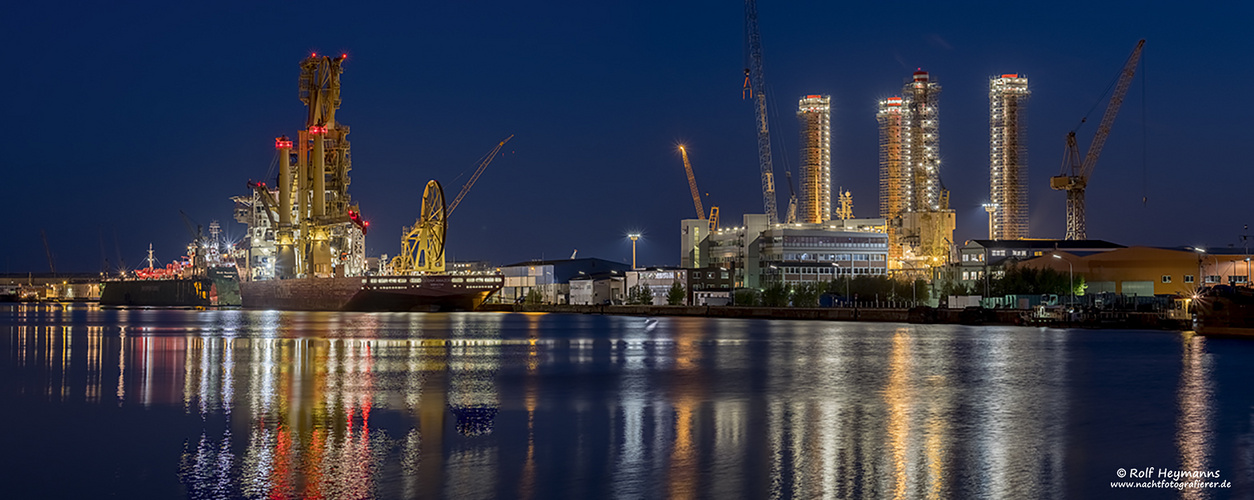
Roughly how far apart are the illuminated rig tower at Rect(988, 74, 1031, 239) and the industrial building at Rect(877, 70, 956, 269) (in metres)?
6.69

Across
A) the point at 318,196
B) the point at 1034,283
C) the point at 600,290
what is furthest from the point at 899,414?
the point at 600,290

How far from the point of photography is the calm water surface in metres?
14.5

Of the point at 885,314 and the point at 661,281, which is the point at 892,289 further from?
the point at 661,281

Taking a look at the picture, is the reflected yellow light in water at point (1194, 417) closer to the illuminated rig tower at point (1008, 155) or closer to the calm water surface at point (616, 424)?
the calm water surface at point (616, 424)

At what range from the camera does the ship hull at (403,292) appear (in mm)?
97250

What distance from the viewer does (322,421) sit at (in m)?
20.2

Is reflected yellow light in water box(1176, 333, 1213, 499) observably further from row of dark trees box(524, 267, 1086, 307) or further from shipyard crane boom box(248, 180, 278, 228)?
shipyard crane boom box(248, 180, 278, 228)

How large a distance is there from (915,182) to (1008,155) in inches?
483

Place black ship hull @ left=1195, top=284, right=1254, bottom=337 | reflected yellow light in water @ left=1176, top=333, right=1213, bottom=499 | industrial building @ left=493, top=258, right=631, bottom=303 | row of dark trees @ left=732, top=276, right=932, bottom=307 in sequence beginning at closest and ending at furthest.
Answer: reflected yellow light in water @ left=1176, top=333, right=1213, bottom=499, black ship hull @ left=1195, top=284, right=1254, bottom=337, row of dark trees @ left=732, top=276, right=932, bottom=307, industrial building @ left=493, top=258, right=631, bottom=303

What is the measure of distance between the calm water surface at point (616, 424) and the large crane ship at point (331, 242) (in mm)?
57468

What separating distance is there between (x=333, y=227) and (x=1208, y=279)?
77.0m

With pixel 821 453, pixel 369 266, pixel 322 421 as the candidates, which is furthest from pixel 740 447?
pixel 369 266

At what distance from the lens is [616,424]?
20359mm

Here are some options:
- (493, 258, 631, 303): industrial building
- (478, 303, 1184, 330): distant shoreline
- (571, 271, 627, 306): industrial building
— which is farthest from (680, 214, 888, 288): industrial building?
(493, 258, 631, 303): industrial building
